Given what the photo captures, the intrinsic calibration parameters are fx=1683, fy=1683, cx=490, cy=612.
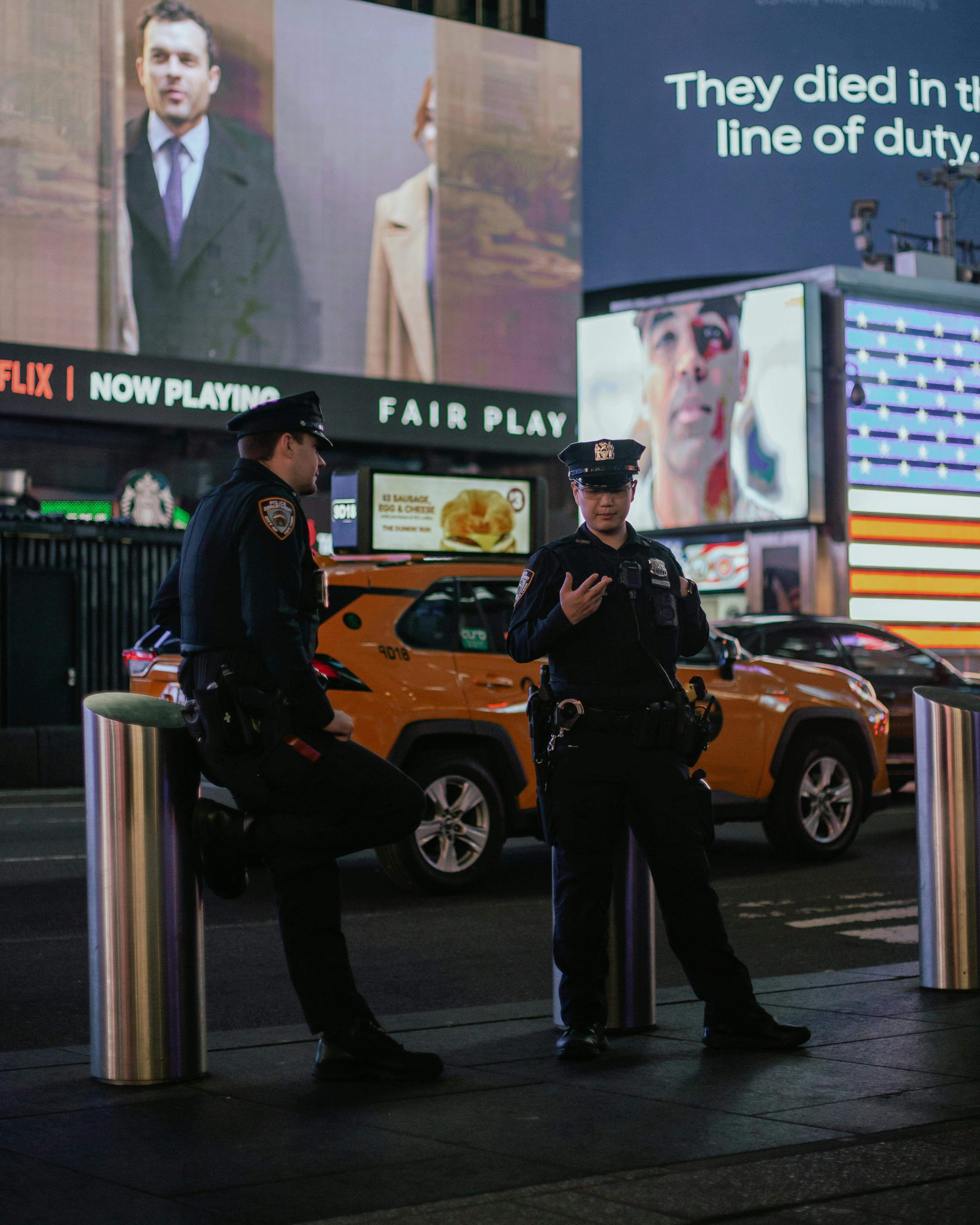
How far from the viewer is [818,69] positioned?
47.0 m

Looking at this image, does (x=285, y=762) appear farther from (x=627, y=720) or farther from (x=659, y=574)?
(x=659, y=574)

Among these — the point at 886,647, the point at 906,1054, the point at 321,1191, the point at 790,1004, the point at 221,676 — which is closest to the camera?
the point at 321,1191

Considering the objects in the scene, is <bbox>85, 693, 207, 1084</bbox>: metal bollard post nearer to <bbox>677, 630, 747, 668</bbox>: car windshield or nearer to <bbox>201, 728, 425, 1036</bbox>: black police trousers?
<bbox>201, 728, 425, 1036</bbox>: black police trousers

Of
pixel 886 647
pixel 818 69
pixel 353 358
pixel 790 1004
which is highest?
pixel 818 69

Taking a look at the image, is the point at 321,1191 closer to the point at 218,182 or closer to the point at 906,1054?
the point at 906,1054

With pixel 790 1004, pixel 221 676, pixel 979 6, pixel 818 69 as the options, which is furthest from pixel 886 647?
pixel 979 6

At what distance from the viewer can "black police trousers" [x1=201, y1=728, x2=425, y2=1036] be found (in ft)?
15.9

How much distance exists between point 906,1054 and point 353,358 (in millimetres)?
33325

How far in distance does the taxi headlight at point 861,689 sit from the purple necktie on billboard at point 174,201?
26.5 metres

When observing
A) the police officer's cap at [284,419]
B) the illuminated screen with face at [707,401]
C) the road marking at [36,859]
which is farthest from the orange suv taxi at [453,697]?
the illuminated screen with face at [707,401]

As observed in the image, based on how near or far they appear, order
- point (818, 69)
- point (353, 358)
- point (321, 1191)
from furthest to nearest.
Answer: point (818, 69) < point (353, 358) < point (321, 1191)

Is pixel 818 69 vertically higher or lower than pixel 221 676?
higher

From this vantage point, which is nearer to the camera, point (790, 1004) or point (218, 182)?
point (790, 1004)

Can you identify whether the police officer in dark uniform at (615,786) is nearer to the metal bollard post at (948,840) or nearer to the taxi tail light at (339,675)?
the metal bollard post at (948,840)
